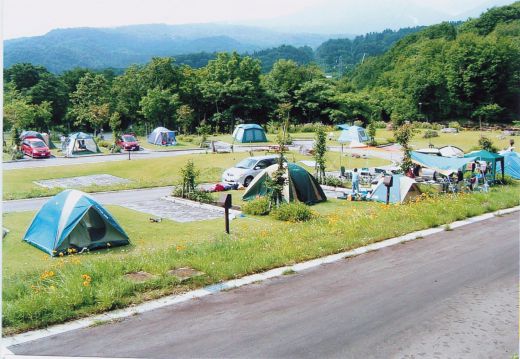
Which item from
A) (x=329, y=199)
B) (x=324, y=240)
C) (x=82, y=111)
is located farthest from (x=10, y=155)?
(x=324, y=240)

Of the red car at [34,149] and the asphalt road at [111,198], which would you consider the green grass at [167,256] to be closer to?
the asphalt road at [111,198]

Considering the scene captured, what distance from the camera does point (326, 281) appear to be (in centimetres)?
634

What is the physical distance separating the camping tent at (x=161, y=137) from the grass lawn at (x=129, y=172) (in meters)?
7.69

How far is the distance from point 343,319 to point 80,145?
20.8 m

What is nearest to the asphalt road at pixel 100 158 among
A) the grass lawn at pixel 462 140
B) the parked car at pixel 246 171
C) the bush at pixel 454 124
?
the grass lawn at pixel 462 140

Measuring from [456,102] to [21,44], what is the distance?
62.2ft

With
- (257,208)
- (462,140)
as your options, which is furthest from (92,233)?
(462,140)

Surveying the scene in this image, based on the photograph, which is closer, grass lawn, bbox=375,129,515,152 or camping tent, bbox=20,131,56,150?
grass lawn, bbox=375,129,515,152

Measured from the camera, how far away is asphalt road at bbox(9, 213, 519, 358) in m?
4.53

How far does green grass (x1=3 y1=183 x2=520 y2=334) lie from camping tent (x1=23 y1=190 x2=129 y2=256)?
265 millimetres

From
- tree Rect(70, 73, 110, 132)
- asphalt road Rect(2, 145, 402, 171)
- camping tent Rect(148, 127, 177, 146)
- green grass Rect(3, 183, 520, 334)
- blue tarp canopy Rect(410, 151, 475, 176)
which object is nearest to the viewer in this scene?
green grass Rect(3, 183, 520, 334)

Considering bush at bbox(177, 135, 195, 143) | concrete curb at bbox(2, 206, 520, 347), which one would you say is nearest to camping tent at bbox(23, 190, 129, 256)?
concrete curb at bbox(2, 206, 520, 347)

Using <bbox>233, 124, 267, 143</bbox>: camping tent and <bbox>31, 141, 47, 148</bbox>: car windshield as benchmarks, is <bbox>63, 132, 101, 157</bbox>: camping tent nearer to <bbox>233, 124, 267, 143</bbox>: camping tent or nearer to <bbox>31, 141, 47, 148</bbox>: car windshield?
<bbox>31, 141, 47, 148</bbox>: car windshield

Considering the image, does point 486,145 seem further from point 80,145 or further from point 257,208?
point 80,145
